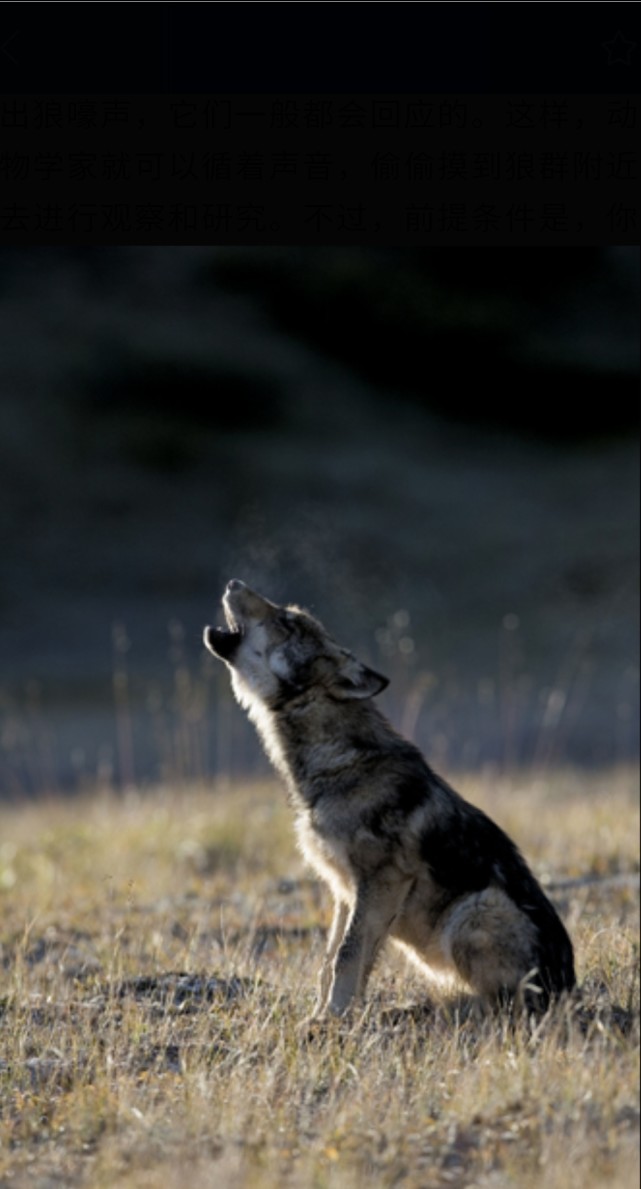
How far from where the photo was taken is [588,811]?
12.8m

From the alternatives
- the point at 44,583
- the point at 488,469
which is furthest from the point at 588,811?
the point at 488,469

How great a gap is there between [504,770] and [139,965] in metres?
8.98

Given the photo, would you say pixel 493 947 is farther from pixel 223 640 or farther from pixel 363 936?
pixel 223 640

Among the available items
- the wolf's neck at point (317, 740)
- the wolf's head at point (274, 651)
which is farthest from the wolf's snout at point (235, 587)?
the wolf's neck at point (317, 740)

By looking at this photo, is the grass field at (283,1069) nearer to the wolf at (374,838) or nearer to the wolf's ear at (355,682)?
the wolf at (374,838)

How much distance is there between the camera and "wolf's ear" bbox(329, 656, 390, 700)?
6.91 meters

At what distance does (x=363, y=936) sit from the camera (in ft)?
21.5

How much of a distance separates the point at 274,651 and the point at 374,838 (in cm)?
94

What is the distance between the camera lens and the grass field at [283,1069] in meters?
5.02

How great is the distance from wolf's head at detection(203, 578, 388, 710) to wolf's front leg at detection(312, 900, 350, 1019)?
0.87 m

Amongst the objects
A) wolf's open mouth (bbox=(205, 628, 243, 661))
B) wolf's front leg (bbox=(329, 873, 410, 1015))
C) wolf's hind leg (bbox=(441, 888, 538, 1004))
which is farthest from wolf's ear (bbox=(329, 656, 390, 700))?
wolf's hind leg (bbox=(441, 888, 538, 1004))

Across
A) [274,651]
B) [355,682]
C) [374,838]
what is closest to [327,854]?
[374,838]

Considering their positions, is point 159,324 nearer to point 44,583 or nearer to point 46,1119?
point 44,583

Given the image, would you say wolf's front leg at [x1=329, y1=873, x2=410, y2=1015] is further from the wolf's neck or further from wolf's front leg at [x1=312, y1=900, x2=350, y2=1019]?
the wolf's neck
